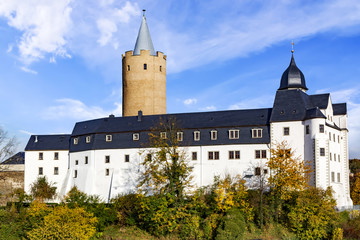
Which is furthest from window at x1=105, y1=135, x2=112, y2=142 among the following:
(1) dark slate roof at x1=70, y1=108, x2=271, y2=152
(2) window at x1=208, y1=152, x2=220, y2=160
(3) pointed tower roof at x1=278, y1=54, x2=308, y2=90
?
(3) pointed tower roof at x1=278, y1=54, x2=308, y2=90

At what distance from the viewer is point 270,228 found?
4316cm

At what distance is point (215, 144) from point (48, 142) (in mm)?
21416

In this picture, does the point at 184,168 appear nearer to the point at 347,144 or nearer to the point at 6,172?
the point at 347,144

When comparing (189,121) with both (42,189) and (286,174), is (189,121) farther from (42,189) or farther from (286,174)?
(42,189)

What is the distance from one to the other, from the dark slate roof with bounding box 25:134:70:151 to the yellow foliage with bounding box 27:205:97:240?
70.3 ft

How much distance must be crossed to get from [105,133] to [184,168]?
15.7 metres

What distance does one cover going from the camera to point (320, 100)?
52.6 meters

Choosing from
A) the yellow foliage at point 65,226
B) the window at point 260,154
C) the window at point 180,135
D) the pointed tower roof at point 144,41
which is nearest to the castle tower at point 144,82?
the pointed tower roof at point 144,41

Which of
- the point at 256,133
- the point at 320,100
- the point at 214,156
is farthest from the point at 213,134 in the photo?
the point at 320,100

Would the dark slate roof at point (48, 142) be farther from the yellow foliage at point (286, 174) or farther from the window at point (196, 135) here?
the yellow foliage at point (286, 174)

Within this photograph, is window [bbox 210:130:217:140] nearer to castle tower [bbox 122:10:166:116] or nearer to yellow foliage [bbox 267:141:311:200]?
yellow foliage [bbox 267:141:311:200]

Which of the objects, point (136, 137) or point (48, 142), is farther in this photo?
point (48, 142)

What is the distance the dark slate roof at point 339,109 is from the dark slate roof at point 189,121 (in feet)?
24.2

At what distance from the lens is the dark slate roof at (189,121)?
53125mm
